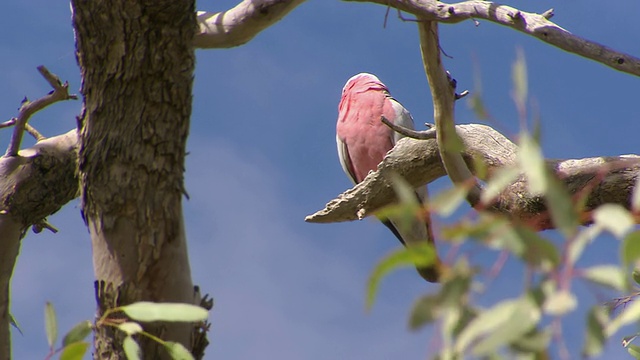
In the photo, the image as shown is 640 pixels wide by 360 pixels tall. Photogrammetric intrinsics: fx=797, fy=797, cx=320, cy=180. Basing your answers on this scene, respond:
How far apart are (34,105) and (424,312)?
1747 millimetres

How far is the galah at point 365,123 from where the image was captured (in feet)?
12.5

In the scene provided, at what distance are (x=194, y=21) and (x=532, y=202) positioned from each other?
1157 mm

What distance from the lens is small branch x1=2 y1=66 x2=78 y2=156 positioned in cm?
203

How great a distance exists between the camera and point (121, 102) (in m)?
1.43

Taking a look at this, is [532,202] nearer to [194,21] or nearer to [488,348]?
[194,21]

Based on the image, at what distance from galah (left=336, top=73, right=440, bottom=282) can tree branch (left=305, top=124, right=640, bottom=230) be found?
0.97 meters

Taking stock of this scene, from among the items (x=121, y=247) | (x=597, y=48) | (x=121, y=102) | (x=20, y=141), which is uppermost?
(x=20, y=141)

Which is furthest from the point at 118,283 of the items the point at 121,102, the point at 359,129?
the point at 359,129

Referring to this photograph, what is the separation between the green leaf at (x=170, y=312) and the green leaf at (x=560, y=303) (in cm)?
41

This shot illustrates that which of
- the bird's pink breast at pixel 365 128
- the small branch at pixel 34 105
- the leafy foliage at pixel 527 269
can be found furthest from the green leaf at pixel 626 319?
the bird's pink breast at pixel 365 128

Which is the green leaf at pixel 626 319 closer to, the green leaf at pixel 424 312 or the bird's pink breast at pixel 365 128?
the green leaf at pixel 424 312

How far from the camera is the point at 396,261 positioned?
0.65m

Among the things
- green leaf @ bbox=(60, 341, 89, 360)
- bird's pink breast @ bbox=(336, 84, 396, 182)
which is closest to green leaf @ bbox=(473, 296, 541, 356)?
green leaf @ bbox=(60, 341, 89, 360)

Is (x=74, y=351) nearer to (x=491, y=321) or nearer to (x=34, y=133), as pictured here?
(x=491, y=321)
